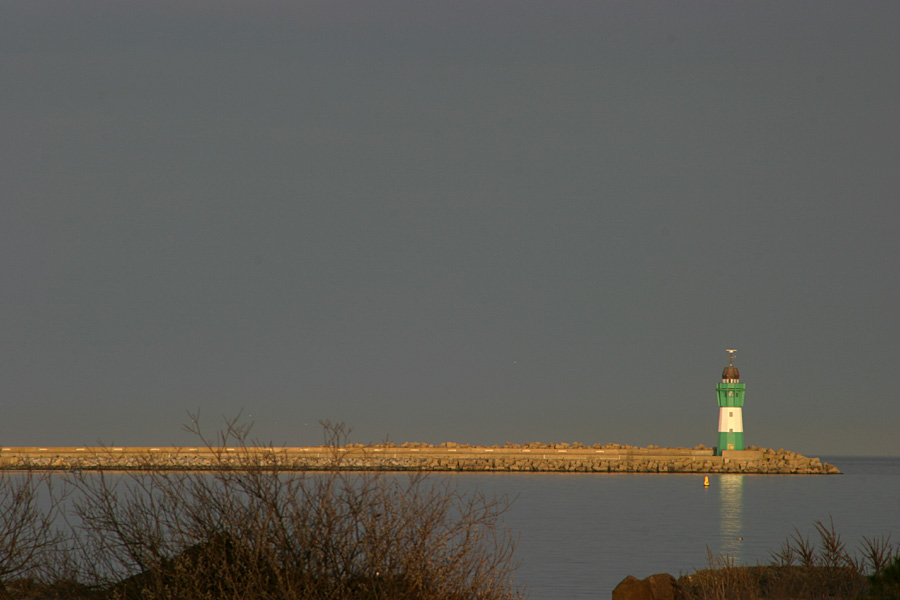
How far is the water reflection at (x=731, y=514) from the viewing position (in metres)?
41.0

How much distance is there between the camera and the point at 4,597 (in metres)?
13.9

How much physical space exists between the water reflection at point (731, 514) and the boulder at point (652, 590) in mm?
7647

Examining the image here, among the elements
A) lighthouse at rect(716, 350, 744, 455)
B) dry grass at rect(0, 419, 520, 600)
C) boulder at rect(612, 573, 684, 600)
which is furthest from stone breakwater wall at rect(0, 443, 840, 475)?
dry grass at rect(0, 419, 520, 600)

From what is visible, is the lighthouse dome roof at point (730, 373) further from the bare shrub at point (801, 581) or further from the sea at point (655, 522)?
the bare shrub at point (801, 581)

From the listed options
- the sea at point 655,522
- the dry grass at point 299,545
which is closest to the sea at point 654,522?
the sea at point 655,522

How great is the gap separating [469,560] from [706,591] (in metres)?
6.50

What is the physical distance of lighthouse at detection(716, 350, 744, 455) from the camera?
247 feet

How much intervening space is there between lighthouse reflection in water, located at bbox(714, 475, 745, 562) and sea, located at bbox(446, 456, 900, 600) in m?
0.06

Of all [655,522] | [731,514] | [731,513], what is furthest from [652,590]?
[731,513]

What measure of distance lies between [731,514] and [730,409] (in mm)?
21611

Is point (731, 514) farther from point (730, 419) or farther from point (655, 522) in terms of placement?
point (730, 419)

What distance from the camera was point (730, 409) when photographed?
250ft

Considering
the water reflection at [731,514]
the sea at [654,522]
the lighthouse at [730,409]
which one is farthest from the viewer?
the lighthouse at [730,409]

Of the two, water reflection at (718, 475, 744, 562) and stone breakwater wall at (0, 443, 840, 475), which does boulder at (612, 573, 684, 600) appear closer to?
water reflection at (718, 475, 744, 562)
